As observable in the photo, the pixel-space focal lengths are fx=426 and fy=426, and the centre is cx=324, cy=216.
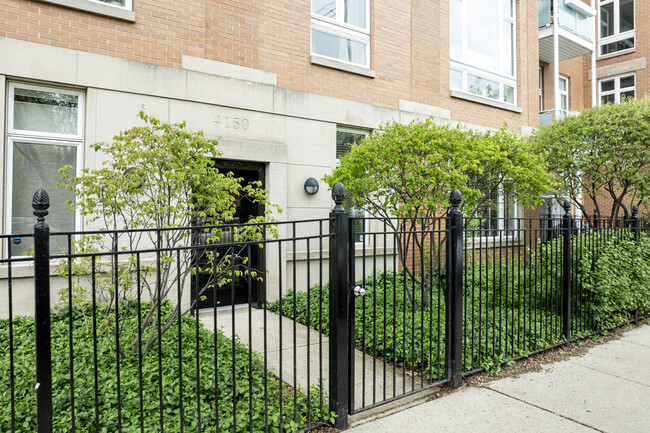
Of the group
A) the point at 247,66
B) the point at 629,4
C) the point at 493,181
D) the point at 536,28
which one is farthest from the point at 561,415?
the point at 629,4

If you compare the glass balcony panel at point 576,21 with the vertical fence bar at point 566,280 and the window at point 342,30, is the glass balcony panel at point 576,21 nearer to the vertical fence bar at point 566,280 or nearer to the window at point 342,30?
the window at point 342,30

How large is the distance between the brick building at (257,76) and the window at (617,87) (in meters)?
7.75

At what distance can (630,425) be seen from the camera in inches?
129

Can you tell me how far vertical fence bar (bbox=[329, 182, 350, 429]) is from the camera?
10.4ft

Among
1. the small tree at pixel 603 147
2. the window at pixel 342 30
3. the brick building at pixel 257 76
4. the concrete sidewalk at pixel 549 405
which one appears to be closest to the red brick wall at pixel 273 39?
the brick building at pixel 257 76

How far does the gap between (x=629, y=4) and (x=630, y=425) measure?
19.7m

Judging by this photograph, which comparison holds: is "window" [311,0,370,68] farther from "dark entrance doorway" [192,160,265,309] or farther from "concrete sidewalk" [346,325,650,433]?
"concrete sidewalk" [346,325,650,433]

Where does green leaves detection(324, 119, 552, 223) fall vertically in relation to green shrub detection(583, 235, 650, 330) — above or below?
above

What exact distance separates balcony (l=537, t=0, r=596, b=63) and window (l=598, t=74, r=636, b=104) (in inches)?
130

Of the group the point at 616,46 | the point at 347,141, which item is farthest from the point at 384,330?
the point at 616,46

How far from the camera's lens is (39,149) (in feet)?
18.5

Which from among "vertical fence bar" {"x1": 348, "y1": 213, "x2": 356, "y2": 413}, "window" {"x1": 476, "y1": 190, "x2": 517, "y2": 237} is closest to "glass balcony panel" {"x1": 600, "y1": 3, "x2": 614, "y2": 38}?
"window" {"x1": 476, "y1": 190, "x2": 517, "y2": 237}

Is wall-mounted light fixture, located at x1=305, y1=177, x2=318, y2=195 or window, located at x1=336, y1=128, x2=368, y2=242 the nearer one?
wall-mounted light fixture, located at x1=305, y1=177, x2=318, y2=195

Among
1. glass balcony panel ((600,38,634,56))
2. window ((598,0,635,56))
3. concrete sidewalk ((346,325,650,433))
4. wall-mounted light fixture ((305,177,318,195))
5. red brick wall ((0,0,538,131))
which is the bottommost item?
concrete sidewalk ((346,325,650,433))
